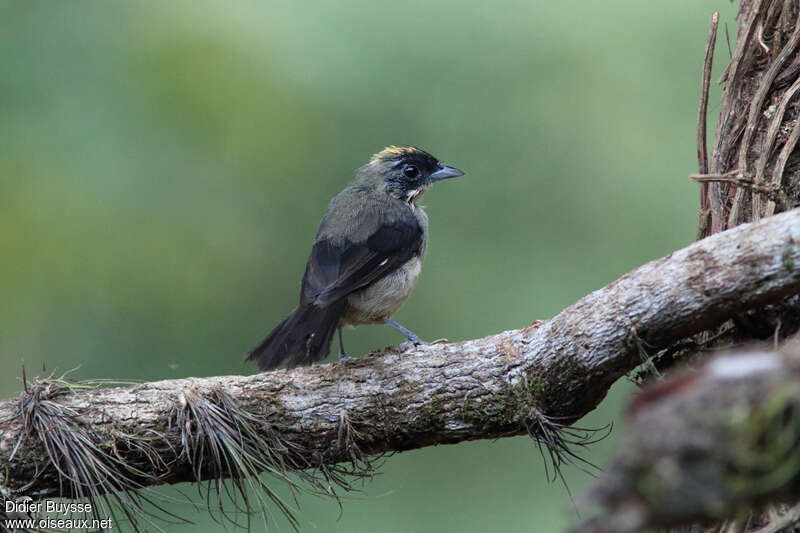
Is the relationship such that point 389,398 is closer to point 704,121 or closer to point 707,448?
point 704,121

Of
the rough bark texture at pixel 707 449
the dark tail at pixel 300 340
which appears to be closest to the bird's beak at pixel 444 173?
the dark tail at pixel 300 340

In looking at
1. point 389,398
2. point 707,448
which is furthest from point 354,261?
point 707,448

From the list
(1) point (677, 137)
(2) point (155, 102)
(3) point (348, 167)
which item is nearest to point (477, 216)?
(3) point (348, 167)

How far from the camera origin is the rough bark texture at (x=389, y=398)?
2957mm

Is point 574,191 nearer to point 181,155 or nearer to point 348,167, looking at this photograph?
point 348,167

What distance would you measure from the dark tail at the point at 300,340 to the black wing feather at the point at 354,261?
76 millimetres

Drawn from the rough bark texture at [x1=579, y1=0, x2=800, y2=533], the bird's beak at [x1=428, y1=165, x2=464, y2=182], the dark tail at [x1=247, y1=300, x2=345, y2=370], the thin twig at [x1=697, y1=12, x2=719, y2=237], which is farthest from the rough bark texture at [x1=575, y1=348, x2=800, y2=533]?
the bird's beak at [x1=428, y1=165, x2=464, y2=182]

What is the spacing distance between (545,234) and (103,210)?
3.69m

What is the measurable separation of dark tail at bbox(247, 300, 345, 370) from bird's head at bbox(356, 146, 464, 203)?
1330 millimetres

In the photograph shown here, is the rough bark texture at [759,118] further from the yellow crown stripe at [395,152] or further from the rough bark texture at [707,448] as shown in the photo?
the yellow crown stripe at [395,152]

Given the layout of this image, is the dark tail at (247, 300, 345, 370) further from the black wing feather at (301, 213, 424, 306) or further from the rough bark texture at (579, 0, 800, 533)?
the rough bark texture at (579, 0, 800, 533)

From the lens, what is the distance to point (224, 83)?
7.22 metres

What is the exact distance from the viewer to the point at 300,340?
3.70 meters

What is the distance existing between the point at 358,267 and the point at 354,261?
0.04 meters
